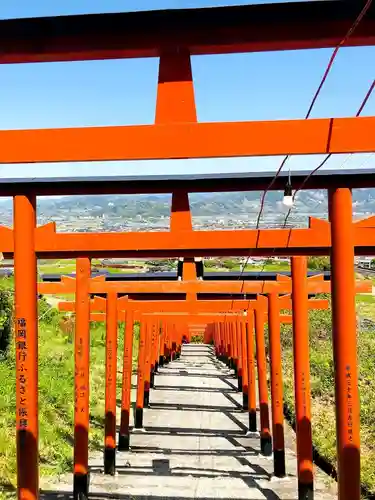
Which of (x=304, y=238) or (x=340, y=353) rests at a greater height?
(x=304, y=238)

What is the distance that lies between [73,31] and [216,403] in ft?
56.3

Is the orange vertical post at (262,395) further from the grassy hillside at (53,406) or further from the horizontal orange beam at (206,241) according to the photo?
the horizontal orange beam at (206,241)

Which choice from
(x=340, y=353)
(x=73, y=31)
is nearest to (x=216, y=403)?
(x=340, y=353)

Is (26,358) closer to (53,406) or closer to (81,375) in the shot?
(81,375)

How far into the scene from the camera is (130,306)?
1417cm

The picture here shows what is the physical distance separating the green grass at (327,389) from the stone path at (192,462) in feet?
2.38

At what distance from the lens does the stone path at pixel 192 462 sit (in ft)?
35.1

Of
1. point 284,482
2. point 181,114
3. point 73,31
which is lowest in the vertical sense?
point 284,482

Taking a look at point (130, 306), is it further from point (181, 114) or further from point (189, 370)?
point (189, 370)

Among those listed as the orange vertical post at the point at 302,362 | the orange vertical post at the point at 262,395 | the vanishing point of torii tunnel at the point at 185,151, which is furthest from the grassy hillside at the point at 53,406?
the vanishing point of torii tunnel at the point at 185,151

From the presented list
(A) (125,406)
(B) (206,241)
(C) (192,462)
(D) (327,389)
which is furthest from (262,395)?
(B) (206,241)

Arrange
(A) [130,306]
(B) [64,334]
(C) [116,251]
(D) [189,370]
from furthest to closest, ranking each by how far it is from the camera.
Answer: (D) [189,370], (B) [64,334], (A) [130,306], (C) [116,251]

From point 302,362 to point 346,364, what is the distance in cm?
459

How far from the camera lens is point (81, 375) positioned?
9.34 metres
